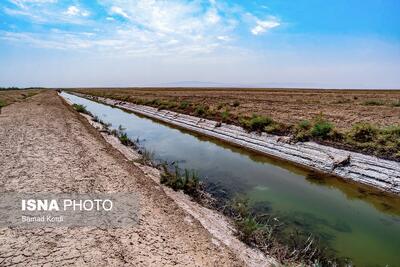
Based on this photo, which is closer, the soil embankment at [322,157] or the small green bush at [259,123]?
the soil embankment at [322,157]

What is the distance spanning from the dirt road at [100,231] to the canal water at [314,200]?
2963 millimetres

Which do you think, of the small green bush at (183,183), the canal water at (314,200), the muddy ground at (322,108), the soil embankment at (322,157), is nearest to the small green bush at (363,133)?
the soil embankment at (322,157)

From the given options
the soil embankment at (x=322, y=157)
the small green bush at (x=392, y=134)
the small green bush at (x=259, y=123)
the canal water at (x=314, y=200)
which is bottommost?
the canal water at (x=314, y=200)

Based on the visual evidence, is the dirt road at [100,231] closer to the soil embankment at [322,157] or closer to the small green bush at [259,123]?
the soil embankment at [322,157]

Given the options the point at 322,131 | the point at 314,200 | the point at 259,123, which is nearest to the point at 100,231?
the point at 314,200

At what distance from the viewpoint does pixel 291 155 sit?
14.2 m

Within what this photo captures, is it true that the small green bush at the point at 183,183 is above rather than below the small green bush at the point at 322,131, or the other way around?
below

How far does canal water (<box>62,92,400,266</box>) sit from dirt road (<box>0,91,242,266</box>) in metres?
2.96

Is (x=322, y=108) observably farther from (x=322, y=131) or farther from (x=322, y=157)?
(x=322, y=157)

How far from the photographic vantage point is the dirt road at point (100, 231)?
5.04 meters

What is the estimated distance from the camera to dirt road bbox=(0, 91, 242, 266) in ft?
16.5

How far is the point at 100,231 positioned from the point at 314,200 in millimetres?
6868

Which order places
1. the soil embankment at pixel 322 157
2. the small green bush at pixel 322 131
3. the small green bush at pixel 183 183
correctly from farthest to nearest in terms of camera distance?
the small green bush at pixel 322 131 → the soil embankment at pixel 322 157 → the small green bush at pixel 183 183

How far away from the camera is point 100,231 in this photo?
5.88 meters
